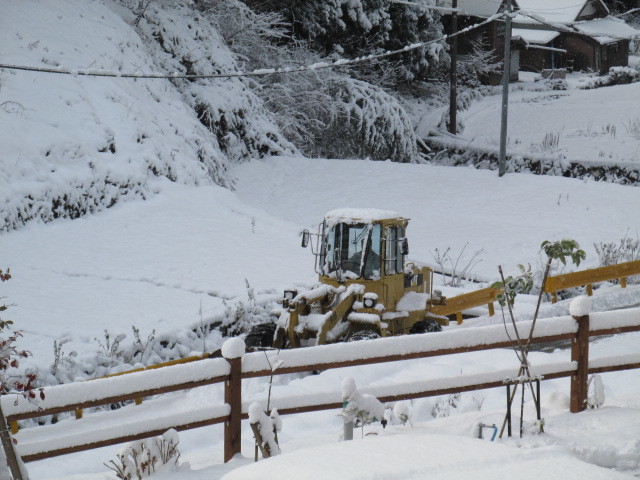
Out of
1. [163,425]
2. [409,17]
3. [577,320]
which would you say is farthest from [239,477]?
[409,17]

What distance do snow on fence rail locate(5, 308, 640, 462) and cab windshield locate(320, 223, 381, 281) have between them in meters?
4.62

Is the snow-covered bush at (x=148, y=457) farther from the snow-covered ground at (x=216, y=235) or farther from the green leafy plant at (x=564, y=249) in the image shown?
the green leafy plant at (x=564, y=249)

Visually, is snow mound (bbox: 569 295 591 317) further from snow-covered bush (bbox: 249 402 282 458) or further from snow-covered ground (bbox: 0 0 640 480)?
snow-covered bush (bbox: 249 402 282 458)

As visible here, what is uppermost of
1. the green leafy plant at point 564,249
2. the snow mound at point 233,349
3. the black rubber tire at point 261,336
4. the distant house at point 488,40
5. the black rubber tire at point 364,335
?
the distant house at point 488,40

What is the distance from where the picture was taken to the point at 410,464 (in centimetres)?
314

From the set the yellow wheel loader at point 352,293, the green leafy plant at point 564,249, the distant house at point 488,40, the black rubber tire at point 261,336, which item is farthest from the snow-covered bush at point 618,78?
the green leafy plant at point 564,249

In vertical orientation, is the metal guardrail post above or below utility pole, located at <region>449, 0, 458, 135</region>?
below

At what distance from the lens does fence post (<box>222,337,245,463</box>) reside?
5.31 meters

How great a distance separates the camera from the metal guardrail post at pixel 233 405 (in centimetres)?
536

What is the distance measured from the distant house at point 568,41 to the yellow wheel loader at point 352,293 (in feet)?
133

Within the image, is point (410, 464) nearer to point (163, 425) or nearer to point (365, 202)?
point (163, 425)

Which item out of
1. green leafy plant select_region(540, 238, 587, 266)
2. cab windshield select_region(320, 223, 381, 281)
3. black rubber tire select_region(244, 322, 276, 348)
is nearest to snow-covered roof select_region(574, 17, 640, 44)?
cab windshield select_region(320, 223, 381, 281)

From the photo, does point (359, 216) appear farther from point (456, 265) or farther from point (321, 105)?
point (321, 105)

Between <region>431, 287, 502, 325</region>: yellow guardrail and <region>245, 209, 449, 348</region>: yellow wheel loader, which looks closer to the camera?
<region>245, 209, 449, 348</region>: yellow wheel loader
